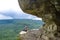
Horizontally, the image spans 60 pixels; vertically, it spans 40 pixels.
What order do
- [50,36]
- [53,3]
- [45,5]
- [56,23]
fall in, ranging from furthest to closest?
[50,36] < [56,23] < [45,5] < [53,3]

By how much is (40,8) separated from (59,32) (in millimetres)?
2159

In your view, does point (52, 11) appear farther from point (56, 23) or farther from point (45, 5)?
point (56, 23)

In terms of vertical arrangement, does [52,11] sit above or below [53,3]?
below

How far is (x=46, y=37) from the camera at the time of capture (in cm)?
1083

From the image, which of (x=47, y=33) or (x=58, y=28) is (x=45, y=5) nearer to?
(x=58, y=28)

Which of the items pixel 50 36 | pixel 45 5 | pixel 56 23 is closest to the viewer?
pixel 45 5

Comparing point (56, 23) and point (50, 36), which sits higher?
point (56, 23)

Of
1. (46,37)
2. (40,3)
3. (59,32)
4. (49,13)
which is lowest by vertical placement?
(46,37)

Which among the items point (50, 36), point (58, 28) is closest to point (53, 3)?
point (58, 28)

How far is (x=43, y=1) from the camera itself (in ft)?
26.2

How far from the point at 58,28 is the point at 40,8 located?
1890mm

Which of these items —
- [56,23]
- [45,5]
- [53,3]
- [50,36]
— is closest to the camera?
[53,3]

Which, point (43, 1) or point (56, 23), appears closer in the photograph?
point (43, 1)

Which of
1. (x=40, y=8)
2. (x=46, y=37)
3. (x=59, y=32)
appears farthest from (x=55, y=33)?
(x=40, y=8)
